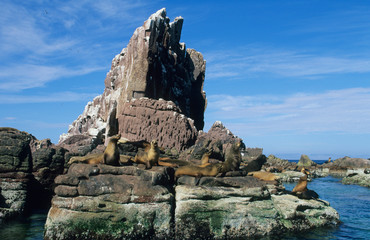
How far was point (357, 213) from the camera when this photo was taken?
17781 millimetres

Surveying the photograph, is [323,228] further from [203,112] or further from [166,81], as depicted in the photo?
[203,112]

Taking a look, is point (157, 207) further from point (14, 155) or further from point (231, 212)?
point (14, 155)

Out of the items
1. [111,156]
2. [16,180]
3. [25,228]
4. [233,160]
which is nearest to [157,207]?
[111,156]

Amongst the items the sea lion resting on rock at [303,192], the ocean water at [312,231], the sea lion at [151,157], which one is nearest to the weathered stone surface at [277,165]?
the ocean water at [312,231]

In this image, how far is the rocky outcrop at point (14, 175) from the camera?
48.0 ft

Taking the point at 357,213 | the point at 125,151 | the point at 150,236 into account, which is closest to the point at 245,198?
the point at 150,236

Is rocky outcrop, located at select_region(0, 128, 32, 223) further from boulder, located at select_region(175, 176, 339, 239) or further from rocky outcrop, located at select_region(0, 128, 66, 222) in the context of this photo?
boulder, located at select_region(175, 176, 339, 239)

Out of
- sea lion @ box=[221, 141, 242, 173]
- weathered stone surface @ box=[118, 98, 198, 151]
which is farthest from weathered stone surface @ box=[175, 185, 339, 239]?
weathered stone surface @ box=[118, 98, 198, 151]

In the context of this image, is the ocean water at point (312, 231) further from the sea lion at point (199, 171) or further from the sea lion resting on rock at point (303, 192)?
the sea lion at point (199, 171)

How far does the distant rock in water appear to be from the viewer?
3628 cm

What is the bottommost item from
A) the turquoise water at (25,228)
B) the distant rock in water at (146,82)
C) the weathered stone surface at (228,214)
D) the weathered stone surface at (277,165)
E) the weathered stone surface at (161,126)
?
the turquoise water at (25,228)

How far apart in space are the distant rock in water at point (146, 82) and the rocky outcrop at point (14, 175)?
1656 centimetres

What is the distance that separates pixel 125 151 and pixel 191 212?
7.66 metres

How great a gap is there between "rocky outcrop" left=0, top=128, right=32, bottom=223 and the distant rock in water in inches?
652
